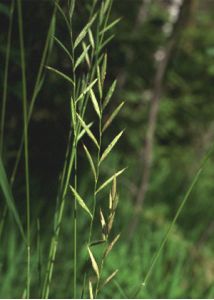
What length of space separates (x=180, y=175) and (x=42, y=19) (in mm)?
1420

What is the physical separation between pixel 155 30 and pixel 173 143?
77cm

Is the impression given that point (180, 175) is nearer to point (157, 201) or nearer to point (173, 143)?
point (173, 143)

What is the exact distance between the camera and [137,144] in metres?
2.59

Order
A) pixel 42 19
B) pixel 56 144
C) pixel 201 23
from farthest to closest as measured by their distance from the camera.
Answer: pixel 201 23 < pixel 56 144 < pixel 42 19

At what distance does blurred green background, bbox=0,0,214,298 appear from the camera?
1.70 m

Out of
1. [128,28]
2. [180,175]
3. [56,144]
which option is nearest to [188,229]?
[180,175]

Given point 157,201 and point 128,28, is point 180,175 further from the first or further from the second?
point 128,28

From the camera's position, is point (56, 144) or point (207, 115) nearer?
point (56, 144)

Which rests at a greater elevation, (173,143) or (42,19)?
(42,19)

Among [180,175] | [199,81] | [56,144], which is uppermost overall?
[199,81]

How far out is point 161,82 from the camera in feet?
6.32

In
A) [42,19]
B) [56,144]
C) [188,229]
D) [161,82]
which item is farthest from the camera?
[188,229]

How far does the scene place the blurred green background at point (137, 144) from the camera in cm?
170

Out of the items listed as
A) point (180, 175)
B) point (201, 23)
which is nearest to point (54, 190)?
point (180, 175)
